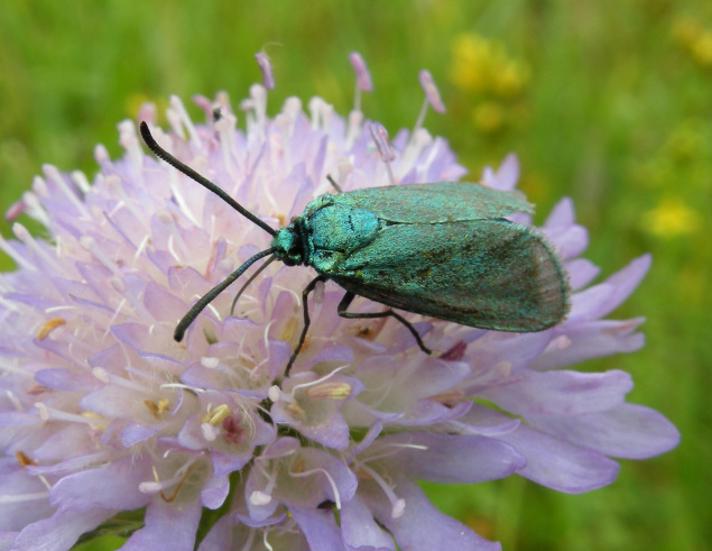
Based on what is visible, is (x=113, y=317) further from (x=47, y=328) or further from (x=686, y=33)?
(x=686, y=33)

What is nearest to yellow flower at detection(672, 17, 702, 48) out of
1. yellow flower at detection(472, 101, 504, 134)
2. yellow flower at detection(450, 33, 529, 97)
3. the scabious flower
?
yellow flower at detection(450, 33, 529, 97)

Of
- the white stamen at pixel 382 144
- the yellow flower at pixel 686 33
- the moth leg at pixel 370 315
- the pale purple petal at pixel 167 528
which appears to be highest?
the yellow flower at pixel 686 33

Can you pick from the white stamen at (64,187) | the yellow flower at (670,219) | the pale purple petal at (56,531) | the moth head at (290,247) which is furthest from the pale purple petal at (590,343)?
the yellow flower at (670,219)

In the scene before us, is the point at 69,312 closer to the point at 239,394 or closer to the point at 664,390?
the point at 239,394

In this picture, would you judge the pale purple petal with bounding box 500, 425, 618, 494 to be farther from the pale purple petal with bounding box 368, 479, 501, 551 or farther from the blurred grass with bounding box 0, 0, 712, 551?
the blurred grass with bounding box 0, 0, 712, 551

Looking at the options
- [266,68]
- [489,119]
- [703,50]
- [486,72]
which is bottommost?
[266,68]

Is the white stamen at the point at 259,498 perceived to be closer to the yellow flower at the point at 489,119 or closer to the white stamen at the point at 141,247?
the white stamen at the point at 141,247

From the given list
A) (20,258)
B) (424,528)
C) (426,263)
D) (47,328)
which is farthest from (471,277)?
(20,258)

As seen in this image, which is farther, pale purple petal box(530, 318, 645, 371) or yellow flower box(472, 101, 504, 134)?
yellow flower box(472, 101, 504, 134)
